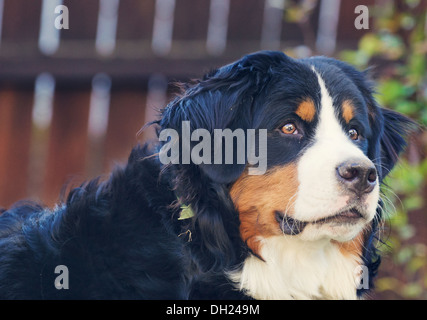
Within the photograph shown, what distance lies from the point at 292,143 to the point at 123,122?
2.82 meters

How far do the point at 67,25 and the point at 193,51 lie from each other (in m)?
1.06

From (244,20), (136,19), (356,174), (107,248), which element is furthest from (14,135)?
(356,174)

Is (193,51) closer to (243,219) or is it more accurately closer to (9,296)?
(243,219)

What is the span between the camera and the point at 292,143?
2.52 metres

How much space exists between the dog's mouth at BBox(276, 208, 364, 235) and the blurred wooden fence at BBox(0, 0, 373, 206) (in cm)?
263

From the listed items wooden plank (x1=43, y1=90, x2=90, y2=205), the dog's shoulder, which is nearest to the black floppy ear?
the dog's shoulder

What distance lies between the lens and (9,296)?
7.80ft

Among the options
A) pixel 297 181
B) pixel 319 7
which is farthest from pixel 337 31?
pixel 297 181

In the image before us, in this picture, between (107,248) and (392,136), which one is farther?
(392,136)

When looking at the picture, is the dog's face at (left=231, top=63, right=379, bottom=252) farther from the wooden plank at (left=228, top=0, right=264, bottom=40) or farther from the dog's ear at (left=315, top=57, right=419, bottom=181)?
the wooden plank at (left=228, top=0, right=264, bottom=40)

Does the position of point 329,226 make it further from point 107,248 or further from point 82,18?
point 82,18

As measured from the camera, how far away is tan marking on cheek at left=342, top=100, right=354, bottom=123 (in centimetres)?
264

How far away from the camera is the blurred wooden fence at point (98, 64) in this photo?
16.1 feet

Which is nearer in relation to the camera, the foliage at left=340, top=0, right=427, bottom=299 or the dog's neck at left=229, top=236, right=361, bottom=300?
the dog's neck at left=229, top=236, right=361, bottom=300
